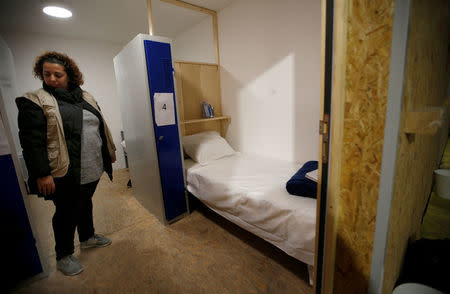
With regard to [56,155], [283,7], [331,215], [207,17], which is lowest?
[331,215]

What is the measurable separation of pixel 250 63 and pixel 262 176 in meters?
1.40

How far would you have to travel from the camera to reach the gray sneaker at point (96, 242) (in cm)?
182

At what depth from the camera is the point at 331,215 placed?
2.68ft

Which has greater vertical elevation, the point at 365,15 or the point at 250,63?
the point at 250,63

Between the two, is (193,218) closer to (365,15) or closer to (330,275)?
(330,275)

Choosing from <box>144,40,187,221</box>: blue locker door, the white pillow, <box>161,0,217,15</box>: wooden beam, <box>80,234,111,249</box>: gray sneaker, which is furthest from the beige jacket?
<box>161,0,217,15</box>: wooden beam

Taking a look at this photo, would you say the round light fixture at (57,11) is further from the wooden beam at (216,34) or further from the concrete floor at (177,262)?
the concrete floor at (177,262)

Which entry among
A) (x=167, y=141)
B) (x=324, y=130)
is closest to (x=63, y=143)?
(x=167, y=141)

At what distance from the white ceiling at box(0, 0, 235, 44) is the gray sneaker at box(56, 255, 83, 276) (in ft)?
8.76

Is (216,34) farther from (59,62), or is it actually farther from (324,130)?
(324,130)

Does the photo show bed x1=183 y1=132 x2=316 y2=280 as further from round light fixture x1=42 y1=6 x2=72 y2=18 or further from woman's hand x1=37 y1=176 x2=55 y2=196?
round light fixture x1=42 y1=6 x2=72 y2=18

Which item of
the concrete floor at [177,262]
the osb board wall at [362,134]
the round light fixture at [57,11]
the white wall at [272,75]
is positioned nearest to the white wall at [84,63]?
the round light fixture at [57,11]

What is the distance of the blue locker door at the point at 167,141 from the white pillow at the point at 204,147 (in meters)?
0.31

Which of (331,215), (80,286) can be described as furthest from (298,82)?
(80,286)
